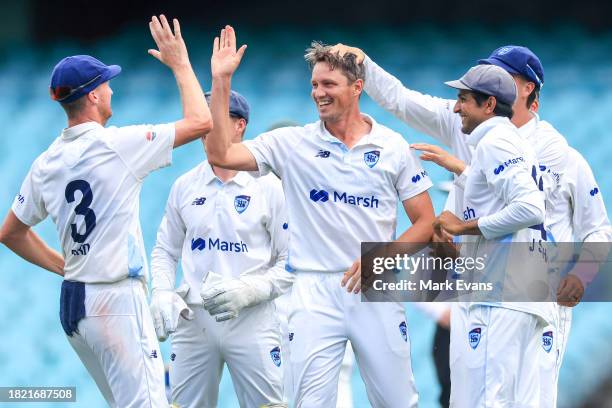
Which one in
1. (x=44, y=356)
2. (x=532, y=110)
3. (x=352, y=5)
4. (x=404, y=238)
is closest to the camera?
(x=404, y=238)

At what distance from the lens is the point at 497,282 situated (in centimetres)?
567

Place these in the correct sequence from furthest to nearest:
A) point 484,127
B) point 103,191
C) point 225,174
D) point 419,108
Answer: point 225,174
point 419,108
point 484,127
point 103,191

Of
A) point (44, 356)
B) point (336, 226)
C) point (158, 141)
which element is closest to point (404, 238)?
point (336, 226)

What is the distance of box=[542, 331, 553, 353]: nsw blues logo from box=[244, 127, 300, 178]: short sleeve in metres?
1.48

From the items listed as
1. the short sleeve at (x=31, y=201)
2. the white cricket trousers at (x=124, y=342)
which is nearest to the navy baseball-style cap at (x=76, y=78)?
the short sleeve at (x=31, y=201)

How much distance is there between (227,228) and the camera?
255 inches

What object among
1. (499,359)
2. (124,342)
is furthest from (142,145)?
(499,359)

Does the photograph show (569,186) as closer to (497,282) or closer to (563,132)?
(497,282)

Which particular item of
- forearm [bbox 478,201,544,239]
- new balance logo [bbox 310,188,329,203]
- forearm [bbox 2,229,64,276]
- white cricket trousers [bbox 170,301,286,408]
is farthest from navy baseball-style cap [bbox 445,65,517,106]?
forearm [bbox 2,229,64,276]

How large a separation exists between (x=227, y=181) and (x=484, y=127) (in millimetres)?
1553

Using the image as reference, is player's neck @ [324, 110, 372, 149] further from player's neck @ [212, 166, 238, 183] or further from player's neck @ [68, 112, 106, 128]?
player's neck @ [68, 112, 106, 128]

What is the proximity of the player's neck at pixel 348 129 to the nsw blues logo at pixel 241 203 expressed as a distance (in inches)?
28.4

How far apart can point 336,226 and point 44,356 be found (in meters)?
4.51

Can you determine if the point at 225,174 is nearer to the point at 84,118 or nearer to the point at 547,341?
A: the point at 84,118
